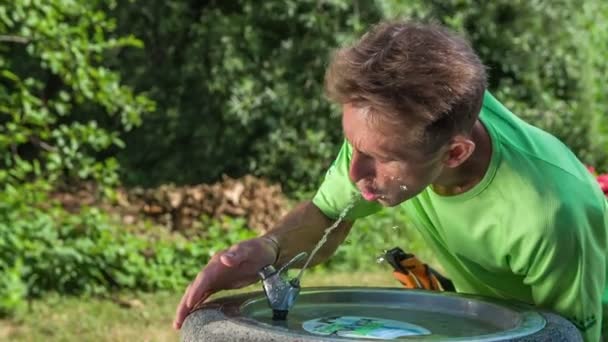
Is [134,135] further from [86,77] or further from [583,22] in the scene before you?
[583,22]

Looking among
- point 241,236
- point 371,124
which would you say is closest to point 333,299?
point 371,124

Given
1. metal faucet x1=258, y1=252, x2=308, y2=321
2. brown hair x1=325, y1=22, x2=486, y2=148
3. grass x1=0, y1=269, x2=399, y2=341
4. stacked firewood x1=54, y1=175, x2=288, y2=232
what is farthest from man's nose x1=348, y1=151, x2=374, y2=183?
stacked firewood x1=54, y1=175, x2=288, y2=232

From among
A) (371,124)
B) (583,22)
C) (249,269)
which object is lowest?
(583,22)

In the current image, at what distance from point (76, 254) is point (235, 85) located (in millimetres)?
2025

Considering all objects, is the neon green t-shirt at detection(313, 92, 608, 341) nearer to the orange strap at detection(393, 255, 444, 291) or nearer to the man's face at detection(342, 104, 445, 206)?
the man's face at detection(342, 104, 445, 206)

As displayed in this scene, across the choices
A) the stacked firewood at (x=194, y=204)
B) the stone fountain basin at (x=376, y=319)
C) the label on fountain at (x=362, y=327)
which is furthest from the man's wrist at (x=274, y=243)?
the stacked firewood at (x=194, y=204)

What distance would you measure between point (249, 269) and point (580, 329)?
27.1 inches

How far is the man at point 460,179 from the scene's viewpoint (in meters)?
2.08

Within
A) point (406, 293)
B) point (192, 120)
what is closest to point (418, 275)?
point (406, 293)

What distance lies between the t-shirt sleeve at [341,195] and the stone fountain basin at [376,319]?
0.19 m

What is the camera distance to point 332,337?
1.92 m

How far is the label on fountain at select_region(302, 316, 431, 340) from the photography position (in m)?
2.15

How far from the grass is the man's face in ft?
8.22

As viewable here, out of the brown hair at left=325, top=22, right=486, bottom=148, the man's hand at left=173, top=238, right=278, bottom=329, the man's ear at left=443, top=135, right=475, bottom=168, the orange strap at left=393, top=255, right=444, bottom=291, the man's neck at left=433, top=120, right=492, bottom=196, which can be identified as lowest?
the orange strap at left=393, top=255, right=444, bottom=291
